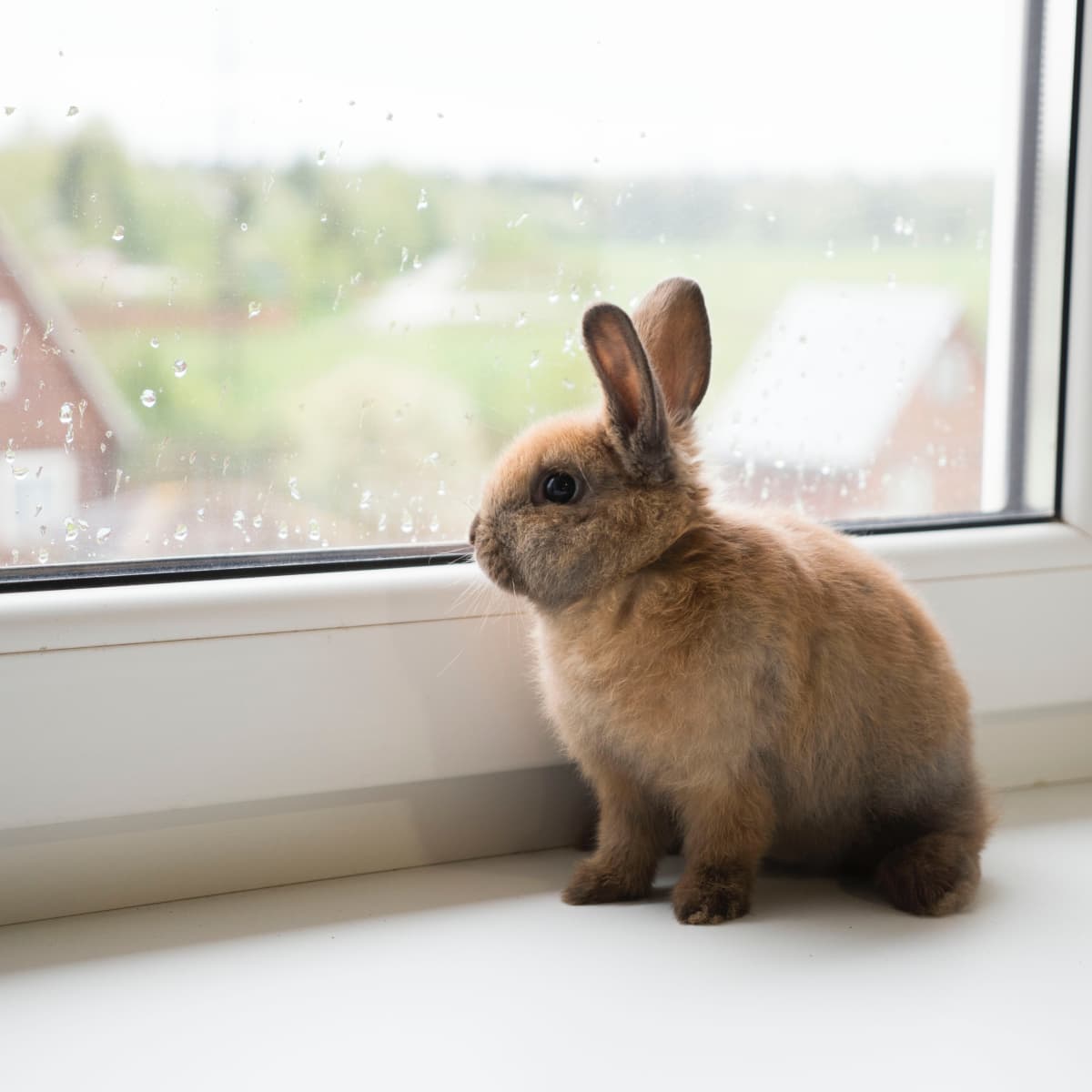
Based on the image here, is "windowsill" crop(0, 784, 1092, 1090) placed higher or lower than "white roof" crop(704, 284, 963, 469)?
lower

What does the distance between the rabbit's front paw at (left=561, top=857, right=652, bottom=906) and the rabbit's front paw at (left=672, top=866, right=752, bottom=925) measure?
5cm

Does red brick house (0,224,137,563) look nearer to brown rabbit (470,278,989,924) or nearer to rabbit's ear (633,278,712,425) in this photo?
brown rabbit (470,278,989,924)

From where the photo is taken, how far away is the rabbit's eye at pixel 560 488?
92 centimetres

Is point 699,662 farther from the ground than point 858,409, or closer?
closer

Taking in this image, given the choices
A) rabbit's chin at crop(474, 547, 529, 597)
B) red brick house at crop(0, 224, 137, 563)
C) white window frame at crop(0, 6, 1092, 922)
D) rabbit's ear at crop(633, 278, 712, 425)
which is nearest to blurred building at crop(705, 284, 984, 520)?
white window frame at crop(0, 6, 1092, 922)

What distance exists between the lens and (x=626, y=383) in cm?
91

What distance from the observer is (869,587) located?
0.97 m

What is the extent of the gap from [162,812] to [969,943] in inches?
23.6

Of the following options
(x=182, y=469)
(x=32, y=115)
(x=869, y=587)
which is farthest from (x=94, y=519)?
(x=869, y=587)

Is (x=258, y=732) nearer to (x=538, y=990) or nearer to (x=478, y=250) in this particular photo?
(x=538, y=990)

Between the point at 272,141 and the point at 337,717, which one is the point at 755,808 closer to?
the point at 337,717

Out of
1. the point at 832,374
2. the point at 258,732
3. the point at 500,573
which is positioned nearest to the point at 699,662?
the point at 500,573

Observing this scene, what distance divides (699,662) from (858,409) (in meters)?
0.49

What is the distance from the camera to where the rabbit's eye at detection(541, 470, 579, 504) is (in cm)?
92
